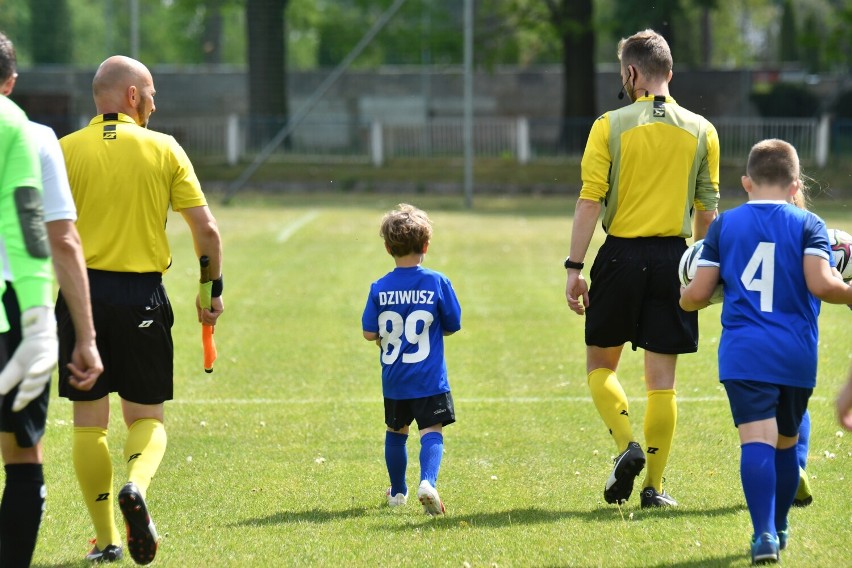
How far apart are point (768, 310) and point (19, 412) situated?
2.70m

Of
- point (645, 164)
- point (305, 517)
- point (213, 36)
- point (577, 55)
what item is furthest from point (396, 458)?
point (213, 36)

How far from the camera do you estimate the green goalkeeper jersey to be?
4.00m

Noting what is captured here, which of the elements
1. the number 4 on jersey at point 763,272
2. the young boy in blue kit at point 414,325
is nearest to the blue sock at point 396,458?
the young boy in blue kit at point 414,325

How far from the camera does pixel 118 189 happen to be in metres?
5.18

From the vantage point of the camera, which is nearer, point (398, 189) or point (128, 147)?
point (128, 147)

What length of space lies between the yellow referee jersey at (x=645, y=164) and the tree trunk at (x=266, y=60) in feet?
99.3

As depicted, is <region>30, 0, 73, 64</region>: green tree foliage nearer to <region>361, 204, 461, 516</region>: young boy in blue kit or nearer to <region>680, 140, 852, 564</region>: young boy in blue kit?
<region>361, 204, 461, 516</region>: young boy in blue kit

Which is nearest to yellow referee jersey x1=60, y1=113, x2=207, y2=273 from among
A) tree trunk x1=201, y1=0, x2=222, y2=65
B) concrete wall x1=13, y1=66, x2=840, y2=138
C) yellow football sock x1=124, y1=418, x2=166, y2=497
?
yellow football sock x1=124, y1=418, x2=166, y2=497

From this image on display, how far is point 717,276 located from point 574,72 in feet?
108

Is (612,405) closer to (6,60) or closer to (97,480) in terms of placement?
(97,480)

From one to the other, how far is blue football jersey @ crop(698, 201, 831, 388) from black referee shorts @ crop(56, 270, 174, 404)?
2241 millimetres

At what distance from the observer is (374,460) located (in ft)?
23.3

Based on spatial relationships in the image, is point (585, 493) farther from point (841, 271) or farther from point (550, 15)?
point (550, 15)

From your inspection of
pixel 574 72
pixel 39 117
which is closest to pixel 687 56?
pixel 574 72
